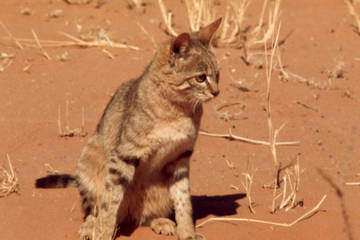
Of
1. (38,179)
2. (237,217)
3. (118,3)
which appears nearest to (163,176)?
(237,217)

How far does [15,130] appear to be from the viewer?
20.7 ft

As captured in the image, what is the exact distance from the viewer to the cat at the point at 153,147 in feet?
14.4

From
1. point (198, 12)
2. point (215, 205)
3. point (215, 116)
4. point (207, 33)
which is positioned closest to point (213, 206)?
point (215, 205)

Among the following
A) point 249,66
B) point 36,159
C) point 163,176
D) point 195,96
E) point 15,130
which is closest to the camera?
point 195,96

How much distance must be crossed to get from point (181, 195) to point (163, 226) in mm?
274

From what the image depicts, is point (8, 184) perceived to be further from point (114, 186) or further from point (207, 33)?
point (207, 33)

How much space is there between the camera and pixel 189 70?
4387 millimetres

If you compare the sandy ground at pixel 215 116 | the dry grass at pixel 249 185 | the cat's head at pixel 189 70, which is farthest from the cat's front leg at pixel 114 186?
the dry grass at pixel 249 185

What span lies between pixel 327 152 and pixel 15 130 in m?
3.12

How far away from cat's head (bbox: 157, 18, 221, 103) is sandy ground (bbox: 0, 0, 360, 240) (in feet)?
3.57

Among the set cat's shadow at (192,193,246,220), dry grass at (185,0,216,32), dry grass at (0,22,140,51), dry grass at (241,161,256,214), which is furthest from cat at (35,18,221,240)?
dry grass at (185,0,216,32)

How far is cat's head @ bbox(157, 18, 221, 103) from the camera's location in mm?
4359

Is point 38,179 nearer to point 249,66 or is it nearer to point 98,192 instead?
point 98,192

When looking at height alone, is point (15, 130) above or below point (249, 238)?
above
